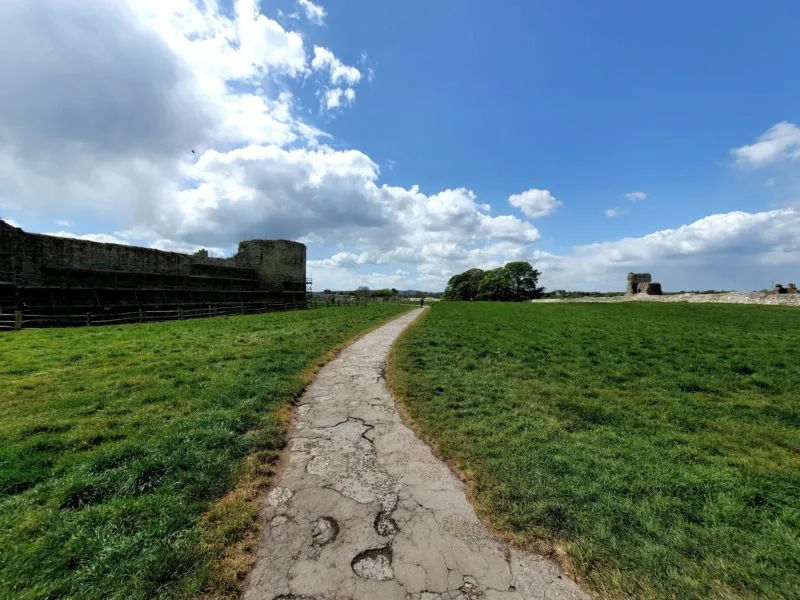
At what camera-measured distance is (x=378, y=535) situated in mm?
2875

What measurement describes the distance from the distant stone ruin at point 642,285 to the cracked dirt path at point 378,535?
200 ft

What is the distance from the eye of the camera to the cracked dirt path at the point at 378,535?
2.34 metres

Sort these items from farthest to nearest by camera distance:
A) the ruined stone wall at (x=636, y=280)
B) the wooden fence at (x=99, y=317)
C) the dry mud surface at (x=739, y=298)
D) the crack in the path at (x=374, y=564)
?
the ruined stone wall at (x=636, y=280) < the dry mud surface at (x=739, y=298) < the wooden fence at (x=99, y=317) < the crack in the path at (x=374, y=564)

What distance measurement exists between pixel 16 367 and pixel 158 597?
10.0 meters

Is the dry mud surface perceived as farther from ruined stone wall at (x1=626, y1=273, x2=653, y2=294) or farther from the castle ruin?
the castle ruin

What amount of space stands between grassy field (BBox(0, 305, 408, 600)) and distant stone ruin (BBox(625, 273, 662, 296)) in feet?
198

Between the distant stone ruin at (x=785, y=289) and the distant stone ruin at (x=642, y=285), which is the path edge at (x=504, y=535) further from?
the distant stone ruin at (x=642, y=285)

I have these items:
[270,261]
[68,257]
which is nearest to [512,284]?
[270,261]

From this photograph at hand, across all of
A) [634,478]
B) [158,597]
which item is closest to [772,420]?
[634,478]

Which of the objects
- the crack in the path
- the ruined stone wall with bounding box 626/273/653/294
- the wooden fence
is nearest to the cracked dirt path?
the crack in the path

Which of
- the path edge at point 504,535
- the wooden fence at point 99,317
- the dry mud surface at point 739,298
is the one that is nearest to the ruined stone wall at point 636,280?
the dry mud surface at point 739,298

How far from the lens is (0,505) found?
308 centimetres

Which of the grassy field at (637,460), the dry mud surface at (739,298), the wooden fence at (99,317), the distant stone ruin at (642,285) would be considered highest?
the distant stone ruin at (642,285)

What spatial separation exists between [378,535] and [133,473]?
2.74 metres
